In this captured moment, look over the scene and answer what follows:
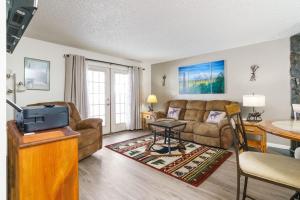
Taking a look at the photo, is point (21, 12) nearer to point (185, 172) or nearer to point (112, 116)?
point (185, 172)

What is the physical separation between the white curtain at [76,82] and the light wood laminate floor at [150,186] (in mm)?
1680

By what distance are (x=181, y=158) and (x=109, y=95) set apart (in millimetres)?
2733

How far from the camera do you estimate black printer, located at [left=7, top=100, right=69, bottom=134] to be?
3.41 feet

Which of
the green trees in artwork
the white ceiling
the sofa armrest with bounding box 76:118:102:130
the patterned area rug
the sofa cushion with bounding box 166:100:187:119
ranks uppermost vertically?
the white ceiling

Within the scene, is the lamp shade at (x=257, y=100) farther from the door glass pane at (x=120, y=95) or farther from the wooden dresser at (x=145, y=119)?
the door glass pane at (x=120, y=95)

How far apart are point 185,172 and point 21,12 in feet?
8.00

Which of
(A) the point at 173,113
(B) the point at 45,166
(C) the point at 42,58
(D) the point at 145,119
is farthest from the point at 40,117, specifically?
(D) the point at 145,119

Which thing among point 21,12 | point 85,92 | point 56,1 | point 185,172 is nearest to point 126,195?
point 185,172

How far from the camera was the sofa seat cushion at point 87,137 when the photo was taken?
2628 millimetres

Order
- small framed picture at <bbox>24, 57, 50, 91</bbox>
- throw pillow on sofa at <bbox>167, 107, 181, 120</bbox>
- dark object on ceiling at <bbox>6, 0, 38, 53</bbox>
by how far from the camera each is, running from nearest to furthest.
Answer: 1. dark object on ceiling at <bbox>6, 0, 38, 53</bbox>
2. small framed picture at <bbox>24, 57, 50, 91</bbox>
3. throw pillow on sofa at <bbox>167, 107, 181, 120</bbox>

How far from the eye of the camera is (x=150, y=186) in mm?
1970

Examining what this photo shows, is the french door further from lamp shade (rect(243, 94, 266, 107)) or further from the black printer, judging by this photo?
lamp shade (rect(243, 94, 266, 107))

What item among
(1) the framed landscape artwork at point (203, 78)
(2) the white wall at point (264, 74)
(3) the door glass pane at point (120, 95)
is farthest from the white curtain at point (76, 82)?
(2) the white wall at point (264, 74)

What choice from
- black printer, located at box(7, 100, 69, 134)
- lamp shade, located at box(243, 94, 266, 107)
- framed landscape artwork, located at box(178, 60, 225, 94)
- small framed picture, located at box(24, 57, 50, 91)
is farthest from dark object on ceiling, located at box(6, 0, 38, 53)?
framed landscape artwork, located at box(178, 60, 225, 94)
